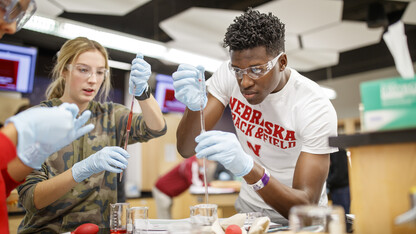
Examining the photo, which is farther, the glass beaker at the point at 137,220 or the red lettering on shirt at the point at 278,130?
the red lettering on shirt at the point at 278,130

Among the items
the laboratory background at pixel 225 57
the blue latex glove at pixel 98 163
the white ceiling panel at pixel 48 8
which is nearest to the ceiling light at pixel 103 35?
the laboratory background at pixel 225 57

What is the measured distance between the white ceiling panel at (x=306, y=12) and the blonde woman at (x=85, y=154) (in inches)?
118

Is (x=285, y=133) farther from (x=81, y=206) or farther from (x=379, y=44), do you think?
(x=379, y=44)

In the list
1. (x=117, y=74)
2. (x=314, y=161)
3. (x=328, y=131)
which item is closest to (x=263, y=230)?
(x=314, y=161)

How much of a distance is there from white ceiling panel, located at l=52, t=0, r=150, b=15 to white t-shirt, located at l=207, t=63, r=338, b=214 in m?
2.82

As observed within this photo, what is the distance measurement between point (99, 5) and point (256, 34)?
126 inches

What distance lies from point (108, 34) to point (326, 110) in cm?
272

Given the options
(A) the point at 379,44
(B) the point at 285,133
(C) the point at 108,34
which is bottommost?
(B) the point at 285,133

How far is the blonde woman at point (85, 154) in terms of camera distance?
1.46 m

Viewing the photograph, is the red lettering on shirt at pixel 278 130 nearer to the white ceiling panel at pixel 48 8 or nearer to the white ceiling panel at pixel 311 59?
the white ceiling panel at pixel 48 8

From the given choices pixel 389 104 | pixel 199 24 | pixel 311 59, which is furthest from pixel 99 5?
pixel 311 59

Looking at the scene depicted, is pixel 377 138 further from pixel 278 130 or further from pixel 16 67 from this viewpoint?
pixel 16 67

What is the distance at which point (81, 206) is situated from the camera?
1652 mm

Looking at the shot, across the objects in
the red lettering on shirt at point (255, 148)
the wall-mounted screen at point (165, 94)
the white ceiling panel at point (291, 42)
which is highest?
the white ceiling panel at point (291, 42)
